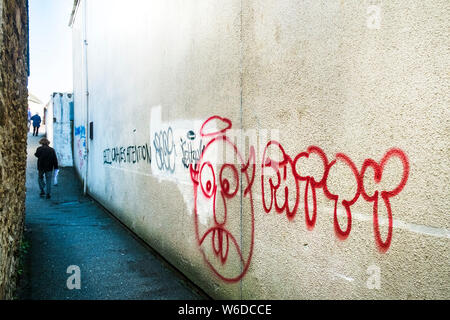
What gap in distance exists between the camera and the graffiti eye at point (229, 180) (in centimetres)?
329

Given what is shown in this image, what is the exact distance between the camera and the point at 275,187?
2.79 m

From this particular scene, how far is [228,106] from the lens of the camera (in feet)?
11.2

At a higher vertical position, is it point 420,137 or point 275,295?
point 420,137

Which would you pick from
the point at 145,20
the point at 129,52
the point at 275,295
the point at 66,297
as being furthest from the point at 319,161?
the point at 129,52

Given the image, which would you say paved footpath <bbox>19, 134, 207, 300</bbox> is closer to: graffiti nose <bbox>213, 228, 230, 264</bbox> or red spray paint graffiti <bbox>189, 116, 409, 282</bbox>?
graffiti nose <bbox>213, 228, 230, 264</bbox>

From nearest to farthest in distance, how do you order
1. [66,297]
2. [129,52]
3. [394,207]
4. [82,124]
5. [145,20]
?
1. [394,207]
2. [66,297]
3. [145,20]
4. [129,52]
5. [82,124]

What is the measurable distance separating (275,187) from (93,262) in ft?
11.0

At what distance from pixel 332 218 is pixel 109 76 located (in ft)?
23.6

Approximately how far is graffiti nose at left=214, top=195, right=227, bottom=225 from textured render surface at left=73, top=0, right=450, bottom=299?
0.09 ft

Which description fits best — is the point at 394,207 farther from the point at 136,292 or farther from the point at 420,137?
the point at 136,292
